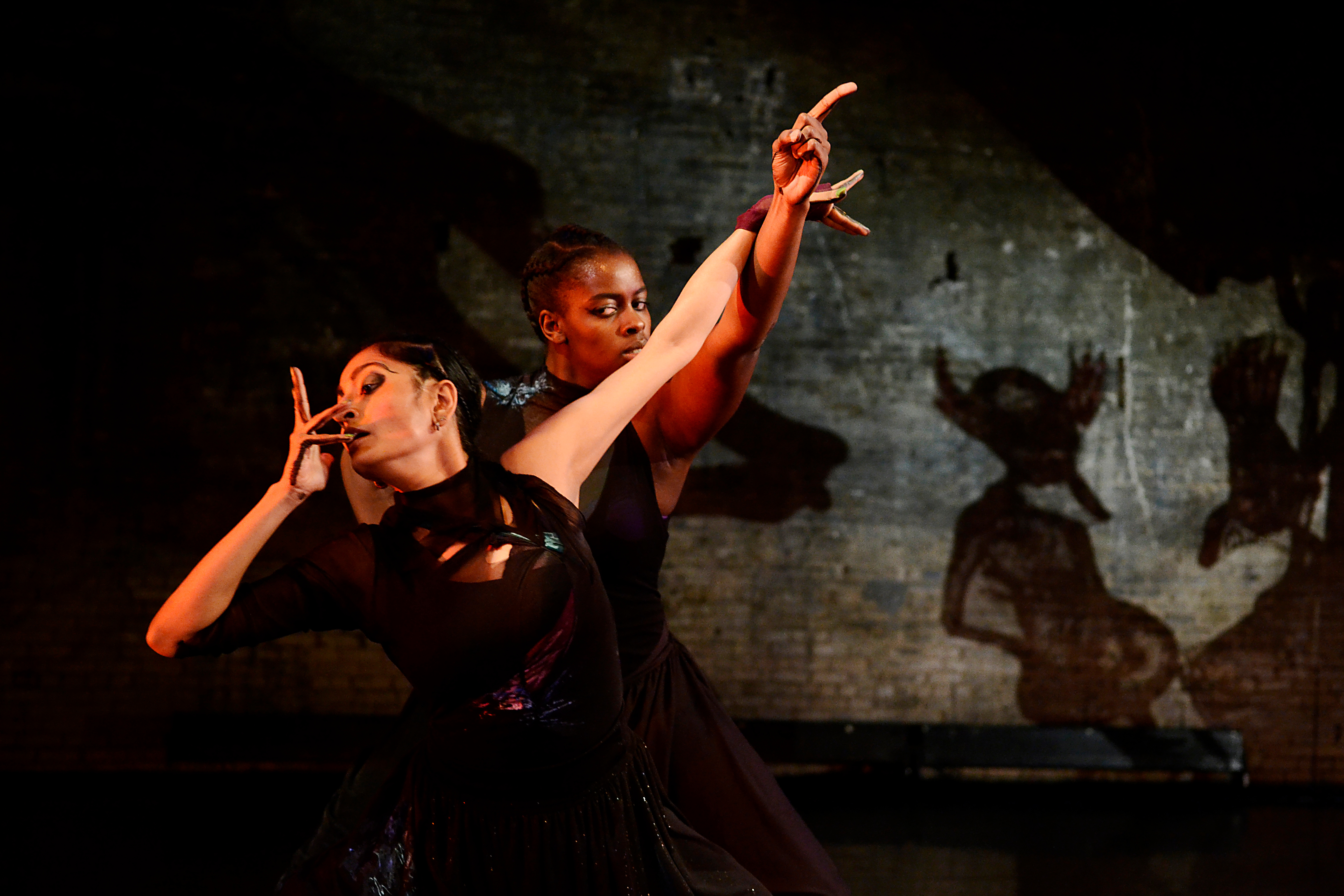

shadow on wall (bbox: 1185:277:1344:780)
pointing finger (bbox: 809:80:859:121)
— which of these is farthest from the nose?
shadow on wall (bbox: 1185:277:1344:780)

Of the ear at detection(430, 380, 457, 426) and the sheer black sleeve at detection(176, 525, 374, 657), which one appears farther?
the ear at detection(430, 380, 457, 426)

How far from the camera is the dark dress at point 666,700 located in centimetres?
154

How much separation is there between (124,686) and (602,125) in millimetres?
3662

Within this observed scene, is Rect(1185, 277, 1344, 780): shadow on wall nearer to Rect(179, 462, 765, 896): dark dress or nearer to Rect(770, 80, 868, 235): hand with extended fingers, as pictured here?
Rect(770, 80, 868, 235): hand with extended fingers

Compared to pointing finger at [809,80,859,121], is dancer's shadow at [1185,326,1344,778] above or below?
below

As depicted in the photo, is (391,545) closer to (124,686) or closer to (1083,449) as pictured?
(124,686)

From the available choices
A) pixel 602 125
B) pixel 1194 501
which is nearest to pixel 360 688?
pixel 602 125

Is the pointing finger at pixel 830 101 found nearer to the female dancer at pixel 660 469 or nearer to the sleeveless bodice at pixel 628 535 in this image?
the female dancer at pixel 660 469

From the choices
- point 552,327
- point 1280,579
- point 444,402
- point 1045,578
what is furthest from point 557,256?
point 1280,579

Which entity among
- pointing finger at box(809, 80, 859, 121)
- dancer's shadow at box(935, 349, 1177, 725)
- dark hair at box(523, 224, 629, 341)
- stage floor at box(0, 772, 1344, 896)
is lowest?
stage floor at box(0, 772, 1344, 896)

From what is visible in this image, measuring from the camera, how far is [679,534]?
511 cm

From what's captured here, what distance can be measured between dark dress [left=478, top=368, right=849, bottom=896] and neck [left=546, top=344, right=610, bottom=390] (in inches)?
0.6

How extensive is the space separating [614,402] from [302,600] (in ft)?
1.58

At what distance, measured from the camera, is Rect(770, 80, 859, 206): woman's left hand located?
1.49 meters
